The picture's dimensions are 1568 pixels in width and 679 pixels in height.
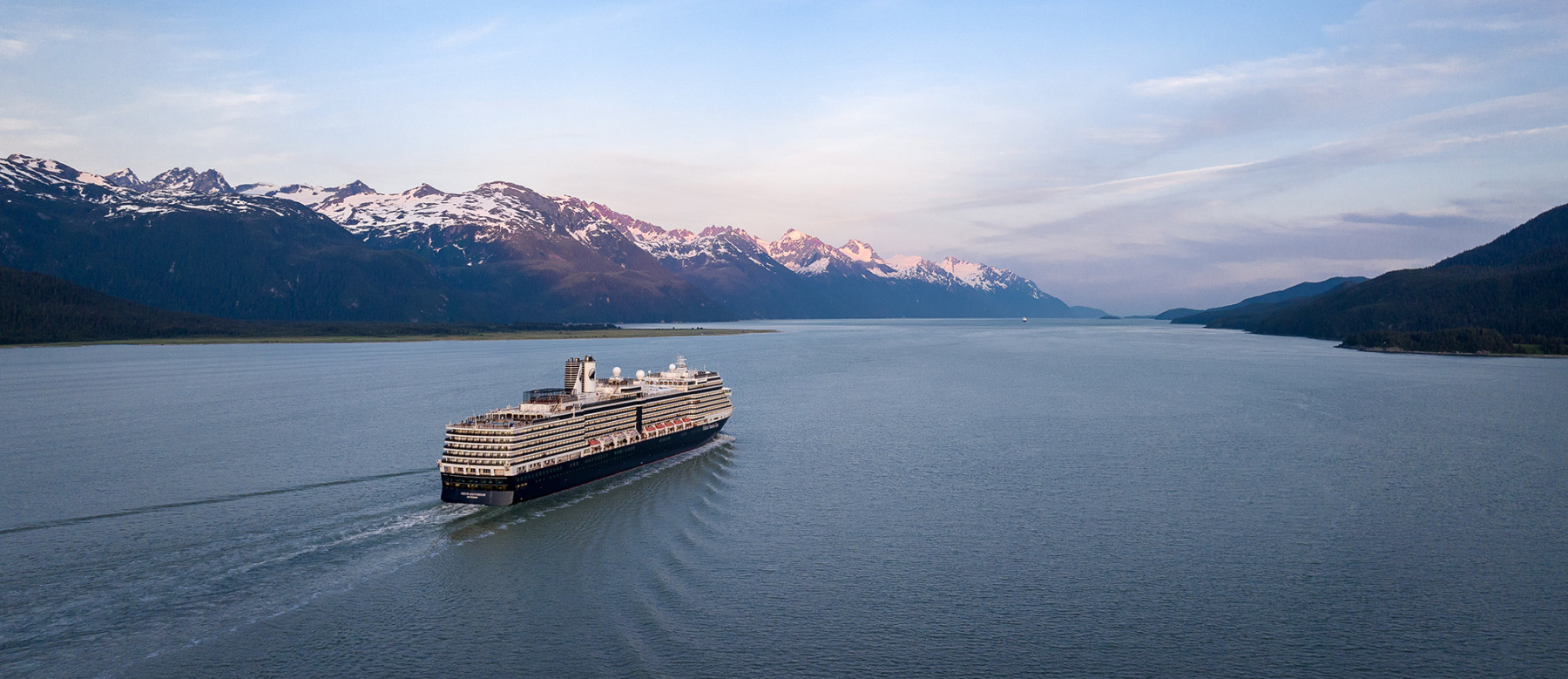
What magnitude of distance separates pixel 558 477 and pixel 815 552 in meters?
20.6

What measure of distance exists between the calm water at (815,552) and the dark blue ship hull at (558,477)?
126cm

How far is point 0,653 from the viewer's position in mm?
27594

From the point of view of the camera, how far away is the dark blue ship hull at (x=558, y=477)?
4819 centimetres

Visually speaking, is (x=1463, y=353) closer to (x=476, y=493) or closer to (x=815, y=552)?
(x=815, y=552)

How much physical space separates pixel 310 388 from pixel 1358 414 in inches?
4912

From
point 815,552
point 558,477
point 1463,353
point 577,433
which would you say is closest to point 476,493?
point 558,477

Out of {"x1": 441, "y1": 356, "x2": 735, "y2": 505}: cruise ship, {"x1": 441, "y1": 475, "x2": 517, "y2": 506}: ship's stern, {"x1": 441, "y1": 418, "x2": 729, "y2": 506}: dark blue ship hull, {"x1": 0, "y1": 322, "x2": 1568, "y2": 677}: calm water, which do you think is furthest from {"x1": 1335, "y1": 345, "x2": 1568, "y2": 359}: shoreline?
{"x1": 441, "y1": 475, "x2": 517, "y2": 506}: ship's stern

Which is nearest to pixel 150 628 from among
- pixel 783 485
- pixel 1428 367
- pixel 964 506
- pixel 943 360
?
pixel 783 485

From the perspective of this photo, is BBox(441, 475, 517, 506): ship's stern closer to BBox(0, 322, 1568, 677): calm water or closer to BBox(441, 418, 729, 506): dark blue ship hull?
BBox(441, 418, 729, 506): dark blue ship hull

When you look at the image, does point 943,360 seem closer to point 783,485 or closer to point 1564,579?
point 783,485

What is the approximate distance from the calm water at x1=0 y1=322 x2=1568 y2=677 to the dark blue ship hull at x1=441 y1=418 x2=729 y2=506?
4.15 feet

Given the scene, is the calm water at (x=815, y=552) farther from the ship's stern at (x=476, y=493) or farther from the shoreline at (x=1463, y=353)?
the shoreline at (x=1463, y=353)

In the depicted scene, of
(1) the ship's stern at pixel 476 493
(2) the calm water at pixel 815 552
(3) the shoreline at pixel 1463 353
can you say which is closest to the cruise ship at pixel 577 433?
(1) the ship's stern at pixel 476 493

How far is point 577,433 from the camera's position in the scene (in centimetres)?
5512
